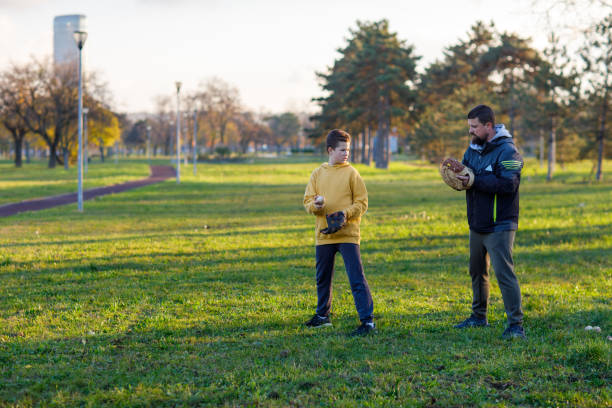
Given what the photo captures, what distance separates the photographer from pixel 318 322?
575 centimetres

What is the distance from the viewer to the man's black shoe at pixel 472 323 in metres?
5.73

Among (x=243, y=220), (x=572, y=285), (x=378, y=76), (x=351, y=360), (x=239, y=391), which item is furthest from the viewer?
(x=378, y=76)

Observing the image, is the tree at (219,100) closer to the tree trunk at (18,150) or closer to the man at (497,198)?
the tree trunk at (18,150)

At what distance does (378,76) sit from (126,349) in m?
49.0

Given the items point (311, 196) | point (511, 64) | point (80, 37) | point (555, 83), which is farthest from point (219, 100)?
point (311, 196)

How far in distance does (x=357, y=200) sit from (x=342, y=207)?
0.52ft

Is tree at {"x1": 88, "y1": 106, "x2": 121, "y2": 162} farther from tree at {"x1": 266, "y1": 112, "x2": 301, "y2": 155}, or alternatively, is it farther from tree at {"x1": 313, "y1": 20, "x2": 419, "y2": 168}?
tree at {"x1": 266, "y1": 112, "x2": 301, "y2": 155}

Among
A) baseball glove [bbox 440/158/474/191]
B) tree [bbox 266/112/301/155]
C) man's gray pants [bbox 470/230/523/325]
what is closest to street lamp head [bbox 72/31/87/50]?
baseball glove [bbox 440/158/474/191]

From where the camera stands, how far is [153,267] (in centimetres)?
919

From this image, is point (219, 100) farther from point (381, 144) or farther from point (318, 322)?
point (318, 322)

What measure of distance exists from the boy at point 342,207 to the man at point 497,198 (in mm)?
1031

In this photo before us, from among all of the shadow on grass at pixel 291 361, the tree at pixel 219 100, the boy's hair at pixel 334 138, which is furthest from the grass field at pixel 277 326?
the tree at pixel 219 100

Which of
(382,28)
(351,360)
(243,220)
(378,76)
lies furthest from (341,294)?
(382,28)

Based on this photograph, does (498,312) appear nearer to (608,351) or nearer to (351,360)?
(608,351)
